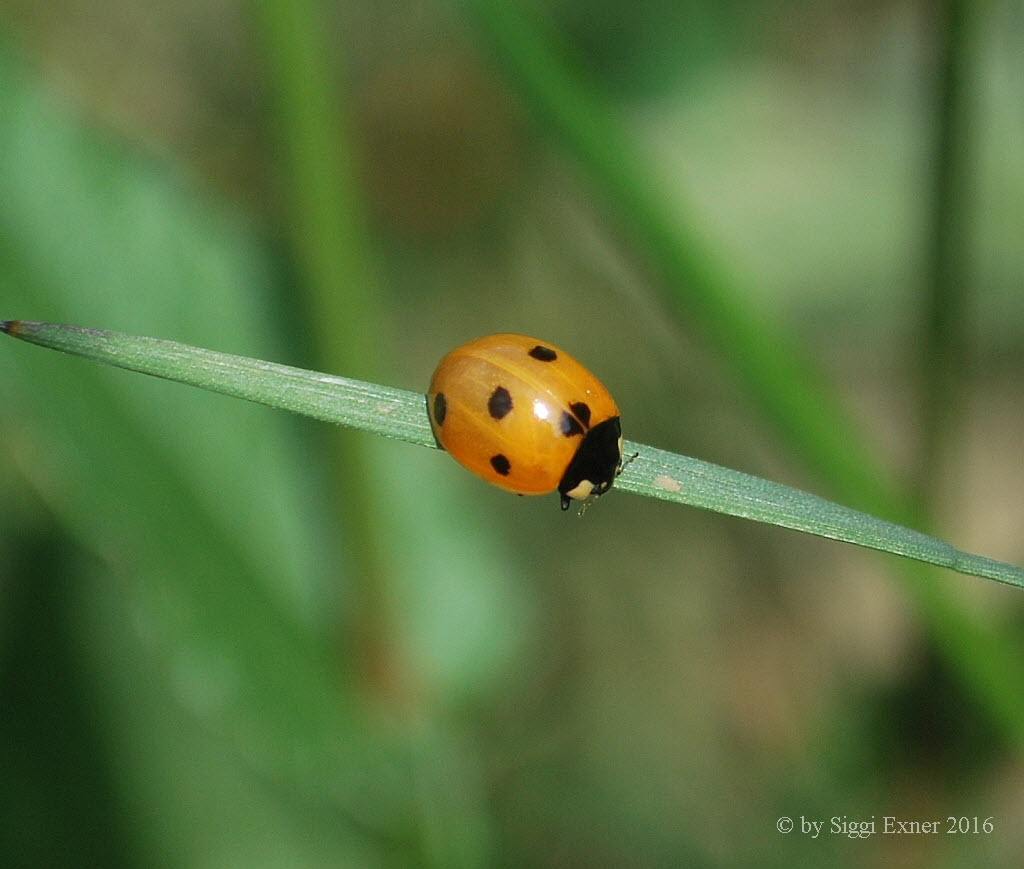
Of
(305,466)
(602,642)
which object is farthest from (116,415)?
(602,642)

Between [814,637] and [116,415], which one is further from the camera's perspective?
[814,637]

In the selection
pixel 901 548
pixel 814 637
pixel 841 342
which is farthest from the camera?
pixel 841 342

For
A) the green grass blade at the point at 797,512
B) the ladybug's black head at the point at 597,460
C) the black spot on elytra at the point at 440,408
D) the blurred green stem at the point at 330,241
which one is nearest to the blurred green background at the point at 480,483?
the blurred green stem at the point at 330,241

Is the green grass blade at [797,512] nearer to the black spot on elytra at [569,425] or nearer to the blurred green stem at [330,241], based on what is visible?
the black spot on elytra at [569,425]

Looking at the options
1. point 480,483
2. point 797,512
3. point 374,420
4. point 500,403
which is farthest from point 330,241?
point 480,483

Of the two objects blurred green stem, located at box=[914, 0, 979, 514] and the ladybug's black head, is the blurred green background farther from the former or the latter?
the ladybug's black head

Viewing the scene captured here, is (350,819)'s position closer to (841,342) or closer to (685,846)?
(685,846)
